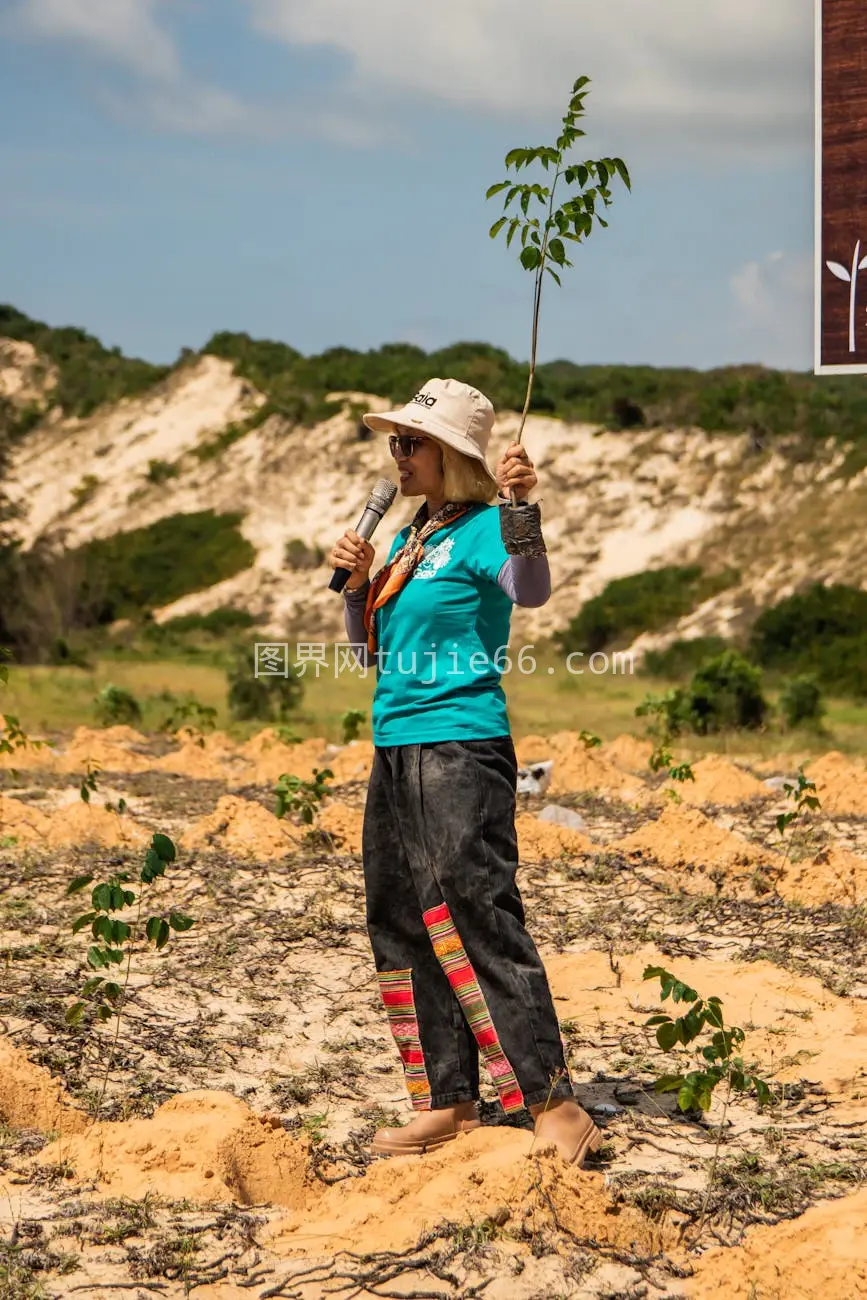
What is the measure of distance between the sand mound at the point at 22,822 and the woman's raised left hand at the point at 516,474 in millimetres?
4658

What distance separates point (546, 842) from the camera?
23.7ft

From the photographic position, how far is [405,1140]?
3.64 meters

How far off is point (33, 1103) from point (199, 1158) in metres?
0.64

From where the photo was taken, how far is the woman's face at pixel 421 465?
3.61 meters

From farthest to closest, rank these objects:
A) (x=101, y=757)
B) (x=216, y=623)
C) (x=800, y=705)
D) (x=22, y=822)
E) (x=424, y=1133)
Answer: (x=216, y=623) → (x=800, y=705) → (x=101, y=757) → (x=22, y=822) → (x=424, y=1133)

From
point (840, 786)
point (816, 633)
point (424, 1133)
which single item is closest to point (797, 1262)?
point (424, 1133)

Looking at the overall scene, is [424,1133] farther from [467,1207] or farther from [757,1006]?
[757,1006]

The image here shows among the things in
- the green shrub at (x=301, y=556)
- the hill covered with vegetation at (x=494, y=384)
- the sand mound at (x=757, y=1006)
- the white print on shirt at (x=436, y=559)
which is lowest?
the sand mound at (x=757, y=1006)

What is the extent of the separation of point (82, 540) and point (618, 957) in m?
33.6

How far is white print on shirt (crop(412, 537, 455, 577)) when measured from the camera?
139 inches

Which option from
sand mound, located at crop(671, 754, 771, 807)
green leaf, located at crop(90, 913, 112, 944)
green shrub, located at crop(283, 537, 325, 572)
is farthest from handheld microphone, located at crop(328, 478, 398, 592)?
green shrub, located at crop(283, 537, 325, 572)

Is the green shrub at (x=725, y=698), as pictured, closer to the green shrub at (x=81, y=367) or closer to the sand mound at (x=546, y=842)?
the sand mound at (x=546, y=842)

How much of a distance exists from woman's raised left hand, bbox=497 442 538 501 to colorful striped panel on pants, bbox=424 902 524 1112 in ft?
3.06

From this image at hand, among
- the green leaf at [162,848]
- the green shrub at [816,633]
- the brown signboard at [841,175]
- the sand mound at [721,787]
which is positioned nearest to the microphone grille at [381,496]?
the green leaf at [162,848]
